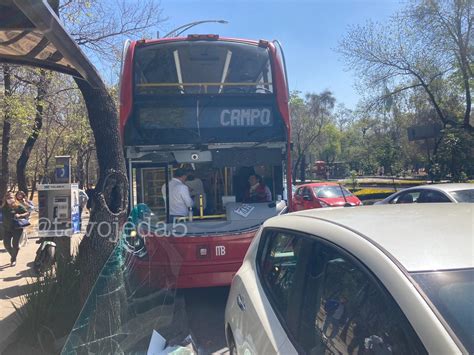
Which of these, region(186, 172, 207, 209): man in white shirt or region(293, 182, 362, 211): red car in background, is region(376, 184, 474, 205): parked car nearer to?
region(186, 172, 207, 209): man in white shirt

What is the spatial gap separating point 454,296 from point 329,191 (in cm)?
1465

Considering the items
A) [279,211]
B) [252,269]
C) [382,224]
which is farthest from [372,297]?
[279,211]

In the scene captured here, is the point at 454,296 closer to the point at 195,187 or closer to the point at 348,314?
the point at 348,314

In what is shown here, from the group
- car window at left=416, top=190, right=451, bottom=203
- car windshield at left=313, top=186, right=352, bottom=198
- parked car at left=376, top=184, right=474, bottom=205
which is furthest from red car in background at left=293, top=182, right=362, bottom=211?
car window at left=416, top=190, right=451, bottom=203

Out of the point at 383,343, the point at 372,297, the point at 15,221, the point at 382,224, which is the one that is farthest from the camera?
the point at 15,221

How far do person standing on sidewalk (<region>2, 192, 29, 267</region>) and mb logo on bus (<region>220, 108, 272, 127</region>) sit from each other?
5684 mm

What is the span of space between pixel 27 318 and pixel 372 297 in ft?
12.9

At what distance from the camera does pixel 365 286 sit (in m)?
1.78

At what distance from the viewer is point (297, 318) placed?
7.29 feet

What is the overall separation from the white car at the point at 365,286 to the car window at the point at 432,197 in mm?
5138

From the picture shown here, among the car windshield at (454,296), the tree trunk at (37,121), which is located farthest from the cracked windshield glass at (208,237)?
the tree trunk at (37,121)

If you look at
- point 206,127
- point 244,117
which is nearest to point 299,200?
point 244,117

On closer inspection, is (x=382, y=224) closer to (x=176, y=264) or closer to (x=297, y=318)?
(x=297, y=318)

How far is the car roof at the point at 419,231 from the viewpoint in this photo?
66.4 inches
